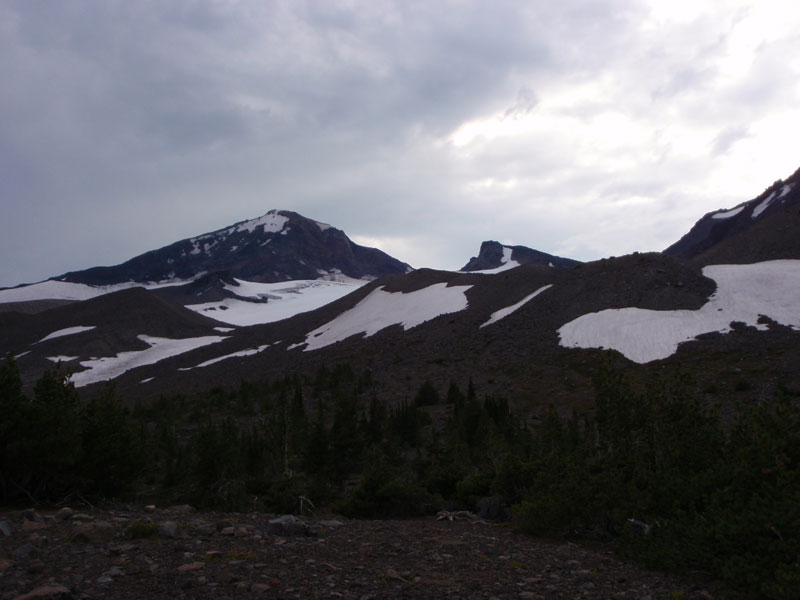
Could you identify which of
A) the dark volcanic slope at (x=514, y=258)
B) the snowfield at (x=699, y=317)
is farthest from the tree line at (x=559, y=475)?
the dark volcanic slope at (x=514, y=258)

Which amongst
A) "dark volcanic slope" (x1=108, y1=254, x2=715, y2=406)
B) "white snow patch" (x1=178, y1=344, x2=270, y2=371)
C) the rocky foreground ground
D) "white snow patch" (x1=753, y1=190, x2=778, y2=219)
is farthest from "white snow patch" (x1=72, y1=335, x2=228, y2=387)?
"white snow patch" (x1=753, y1=190, x2=778, y2=219)

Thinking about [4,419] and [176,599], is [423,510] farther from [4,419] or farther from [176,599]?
[4,419]

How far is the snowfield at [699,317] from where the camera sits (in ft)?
117

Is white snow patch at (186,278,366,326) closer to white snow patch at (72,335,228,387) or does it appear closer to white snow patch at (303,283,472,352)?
white snow patch at (72,335,228,387)

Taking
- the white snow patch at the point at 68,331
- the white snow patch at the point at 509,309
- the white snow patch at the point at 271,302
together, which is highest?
the white snow patch at the point at 271,302

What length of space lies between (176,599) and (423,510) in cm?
832

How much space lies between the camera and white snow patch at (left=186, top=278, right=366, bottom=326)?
138125 mm

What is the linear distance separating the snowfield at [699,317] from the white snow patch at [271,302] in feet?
294

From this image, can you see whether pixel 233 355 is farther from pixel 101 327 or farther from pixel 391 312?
pixel 101 327

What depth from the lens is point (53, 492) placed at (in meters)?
11.8

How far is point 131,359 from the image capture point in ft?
246

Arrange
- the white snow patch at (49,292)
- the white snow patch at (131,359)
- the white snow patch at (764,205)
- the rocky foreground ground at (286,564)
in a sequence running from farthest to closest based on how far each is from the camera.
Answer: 1. the white snow patch at (49,292)
2. the white snow patch at (764,205)
3. the white snow patch at (131,359)
4. the rocky foreground ground at (286,564)

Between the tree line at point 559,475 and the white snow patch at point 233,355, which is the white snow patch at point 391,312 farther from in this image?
the tree line at point 559,475

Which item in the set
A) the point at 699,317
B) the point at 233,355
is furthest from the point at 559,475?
the point at 233,355
